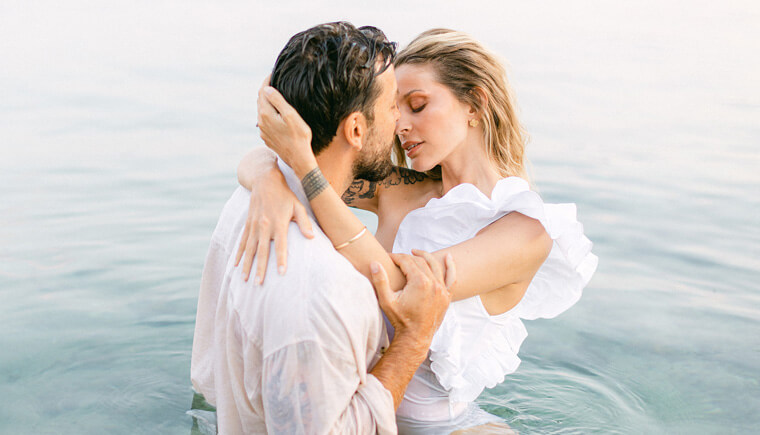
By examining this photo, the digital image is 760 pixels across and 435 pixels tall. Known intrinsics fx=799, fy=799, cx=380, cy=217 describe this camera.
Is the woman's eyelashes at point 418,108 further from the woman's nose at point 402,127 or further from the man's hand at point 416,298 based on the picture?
the man's hand at point 416,298

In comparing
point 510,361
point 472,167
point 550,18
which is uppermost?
point 472,167

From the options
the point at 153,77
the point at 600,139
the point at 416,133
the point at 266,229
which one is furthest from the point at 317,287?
the point at 153,77

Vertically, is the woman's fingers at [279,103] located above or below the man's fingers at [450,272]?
above

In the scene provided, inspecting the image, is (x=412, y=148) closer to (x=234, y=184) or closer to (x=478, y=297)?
(x=478, y=297)

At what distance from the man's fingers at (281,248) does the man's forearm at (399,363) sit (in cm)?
52

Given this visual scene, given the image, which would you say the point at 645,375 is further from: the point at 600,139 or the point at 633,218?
the point at 600,139

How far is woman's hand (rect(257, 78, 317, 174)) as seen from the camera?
265cm

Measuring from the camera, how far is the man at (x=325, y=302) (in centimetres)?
242

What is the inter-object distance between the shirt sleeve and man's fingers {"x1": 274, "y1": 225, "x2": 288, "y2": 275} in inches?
9.6

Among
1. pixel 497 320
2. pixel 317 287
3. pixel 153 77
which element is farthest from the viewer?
pixel 153 77

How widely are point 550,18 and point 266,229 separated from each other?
1938 cm

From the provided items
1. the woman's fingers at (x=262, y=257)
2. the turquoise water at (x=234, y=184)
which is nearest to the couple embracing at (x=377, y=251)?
the woman's fingers at (x=262, y=257)

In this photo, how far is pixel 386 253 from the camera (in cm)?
283

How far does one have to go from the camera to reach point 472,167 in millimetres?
3600
